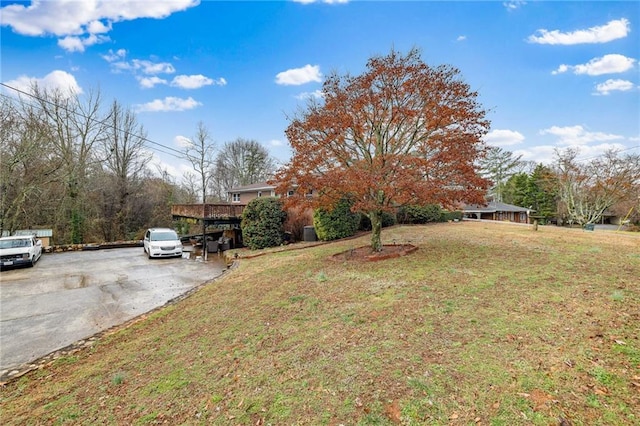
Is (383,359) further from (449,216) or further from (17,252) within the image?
(449,216)

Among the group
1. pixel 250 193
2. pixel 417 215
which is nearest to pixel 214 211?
pixel 250 193

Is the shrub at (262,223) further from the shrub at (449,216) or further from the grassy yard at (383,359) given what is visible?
the shrub at (449,216)

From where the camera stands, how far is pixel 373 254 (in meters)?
9.40

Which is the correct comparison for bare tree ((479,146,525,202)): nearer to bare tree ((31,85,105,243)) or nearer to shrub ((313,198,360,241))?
shrub ((313,198,360,241))

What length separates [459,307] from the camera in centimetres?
471

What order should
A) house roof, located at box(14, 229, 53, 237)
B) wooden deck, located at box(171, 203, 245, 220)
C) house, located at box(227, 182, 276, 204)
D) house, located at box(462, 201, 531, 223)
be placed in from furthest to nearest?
house, located at box(462, 201, 531, 223) < house, located at box(227, 182, 276, 204) < house roof, located at box(14, 229, 53, 237) < wooden deck, located at box(171, 203, 245, 220)

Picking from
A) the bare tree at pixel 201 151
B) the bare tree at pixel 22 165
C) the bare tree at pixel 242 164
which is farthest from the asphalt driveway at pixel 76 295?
the bare tree at pixel 242 164

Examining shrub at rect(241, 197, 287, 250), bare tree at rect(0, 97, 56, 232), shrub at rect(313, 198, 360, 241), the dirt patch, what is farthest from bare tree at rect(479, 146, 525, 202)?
bare tree at rect(0, 97, 56, 232)

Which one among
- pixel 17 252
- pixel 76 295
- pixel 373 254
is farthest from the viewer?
pixel 17 252

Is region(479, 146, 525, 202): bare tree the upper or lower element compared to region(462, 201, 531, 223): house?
upper

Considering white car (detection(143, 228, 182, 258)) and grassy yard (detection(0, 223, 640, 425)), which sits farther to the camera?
white car (detection(143, 228, 182, 258))

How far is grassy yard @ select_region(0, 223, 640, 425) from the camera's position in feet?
8.83

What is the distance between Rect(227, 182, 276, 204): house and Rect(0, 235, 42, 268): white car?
50.9 ft

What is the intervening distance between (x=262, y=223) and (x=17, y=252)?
10.6 m
